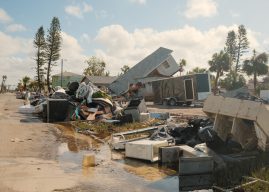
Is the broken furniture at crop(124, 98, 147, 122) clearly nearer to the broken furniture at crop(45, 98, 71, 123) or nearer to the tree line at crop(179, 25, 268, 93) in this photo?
the broken furniture at crop(45, 98, 71, 123)

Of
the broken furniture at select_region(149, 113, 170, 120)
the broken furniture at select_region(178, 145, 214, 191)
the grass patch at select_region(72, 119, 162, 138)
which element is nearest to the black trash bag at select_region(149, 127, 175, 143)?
the broken furniture at select_region(178, 145, 214, 191)

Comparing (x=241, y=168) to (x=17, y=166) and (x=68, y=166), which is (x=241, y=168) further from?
(x=17, y=166)

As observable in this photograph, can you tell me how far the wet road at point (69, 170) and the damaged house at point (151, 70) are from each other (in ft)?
120

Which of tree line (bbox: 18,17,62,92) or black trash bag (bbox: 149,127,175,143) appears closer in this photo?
black trash bag (bbox: 149,127,175,143)

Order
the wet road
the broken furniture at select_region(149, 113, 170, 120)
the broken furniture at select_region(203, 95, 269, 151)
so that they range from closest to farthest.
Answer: the wet road
the broken furniture at select_region(203, 95, 269, 151)
the broken furniture at select_region(149, 113, 170, 120)

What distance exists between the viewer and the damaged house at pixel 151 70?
4872 cm

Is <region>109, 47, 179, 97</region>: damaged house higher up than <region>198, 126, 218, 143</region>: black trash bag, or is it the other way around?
<region>109, 47, 179, 97</region>: damaged house

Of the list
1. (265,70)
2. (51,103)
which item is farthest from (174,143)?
(265,70)

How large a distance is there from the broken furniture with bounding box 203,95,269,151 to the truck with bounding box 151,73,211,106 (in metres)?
19.3

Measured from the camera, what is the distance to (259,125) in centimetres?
828

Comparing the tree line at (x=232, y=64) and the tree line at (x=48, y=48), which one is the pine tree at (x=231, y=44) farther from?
the tree line at (x=48, y=48)

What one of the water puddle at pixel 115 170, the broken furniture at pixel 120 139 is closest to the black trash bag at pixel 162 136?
the broken furniture at pixel 120 139

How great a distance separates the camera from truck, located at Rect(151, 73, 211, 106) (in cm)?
2942

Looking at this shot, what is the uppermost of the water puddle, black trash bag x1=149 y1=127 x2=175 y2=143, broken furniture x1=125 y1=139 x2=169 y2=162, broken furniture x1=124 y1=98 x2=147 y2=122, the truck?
the truck
